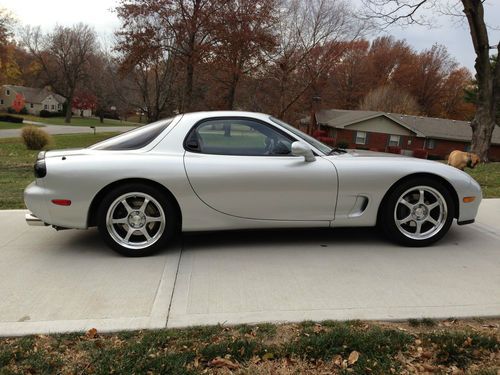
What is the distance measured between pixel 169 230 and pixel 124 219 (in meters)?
0.42

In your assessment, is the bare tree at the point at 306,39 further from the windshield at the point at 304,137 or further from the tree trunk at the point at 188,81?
the windshield at the point at 304,137

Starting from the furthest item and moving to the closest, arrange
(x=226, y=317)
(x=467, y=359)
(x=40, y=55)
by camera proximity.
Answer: (x=40, y=55)
(x=226, y=317)
(x=467, y=359)

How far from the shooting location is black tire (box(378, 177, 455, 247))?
13.3 feet

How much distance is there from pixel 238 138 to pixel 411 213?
184 cm

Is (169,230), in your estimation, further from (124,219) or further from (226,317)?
(226,317)

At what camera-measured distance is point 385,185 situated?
13.1 feet

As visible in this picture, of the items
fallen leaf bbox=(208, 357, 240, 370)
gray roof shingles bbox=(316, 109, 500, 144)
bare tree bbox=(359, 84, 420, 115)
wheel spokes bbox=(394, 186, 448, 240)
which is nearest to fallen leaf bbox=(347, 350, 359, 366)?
fallen leaf bbox=(208, 357, 240, 370)

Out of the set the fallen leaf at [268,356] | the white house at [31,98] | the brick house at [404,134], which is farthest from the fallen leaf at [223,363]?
the white house at [31,98]

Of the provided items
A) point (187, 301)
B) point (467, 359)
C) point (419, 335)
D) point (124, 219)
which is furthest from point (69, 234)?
point (467, 359)

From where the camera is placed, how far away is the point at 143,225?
3.82 m

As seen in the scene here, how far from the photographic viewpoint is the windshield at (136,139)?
3.96 m

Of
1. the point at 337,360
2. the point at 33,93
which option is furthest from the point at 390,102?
the point at 33,93

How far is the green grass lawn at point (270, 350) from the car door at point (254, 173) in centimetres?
144

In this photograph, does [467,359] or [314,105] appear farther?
[314,105]
